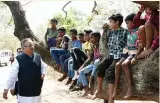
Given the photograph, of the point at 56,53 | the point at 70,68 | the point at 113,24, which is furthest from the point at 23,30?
the point at 113,24

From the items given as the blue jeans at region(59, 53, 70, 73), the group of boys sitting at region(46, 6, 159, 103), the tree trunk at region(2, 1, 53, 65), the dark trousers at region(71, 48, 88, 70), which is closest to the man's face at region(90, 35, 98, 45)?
the group of boys sitting at region(46, 6, 159, 103)

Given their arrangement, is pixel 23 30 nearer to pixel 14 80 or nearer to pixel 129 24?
pixel 14 80

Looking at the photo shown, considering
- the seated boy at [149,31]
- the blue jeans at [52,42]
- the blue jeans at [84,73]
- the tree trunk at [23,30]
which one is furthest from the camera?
the blue jeans at [52,42]

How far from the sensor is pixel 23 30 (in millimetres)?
9086

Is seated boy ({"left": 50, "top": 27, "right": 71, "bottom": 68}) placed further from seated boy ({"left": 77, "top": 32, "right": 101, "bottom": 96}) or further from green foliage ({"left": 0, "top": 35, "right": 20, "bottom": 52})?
green foliage ({"left": 0, "top": 35, "right": 20, "bottom": 52})

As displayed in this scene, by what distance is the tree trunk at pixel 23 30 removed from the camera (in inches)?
352

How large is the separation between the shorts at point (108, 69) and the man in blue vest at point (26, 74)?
3.62 feet

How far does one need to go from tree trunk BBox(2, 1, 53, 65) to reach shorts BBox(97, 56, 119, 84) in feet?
9.80

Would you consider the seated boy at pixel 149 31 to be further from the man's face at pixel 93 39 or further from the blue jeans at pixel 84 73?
the blue jeans at pixel 84 73

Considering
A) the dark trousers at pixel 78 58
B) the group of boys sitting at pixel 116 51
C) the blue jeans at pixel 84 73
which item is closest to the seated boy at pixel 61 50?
the group of boys sitting at pixel 116 51

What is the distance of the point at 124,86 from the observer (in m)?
5.78

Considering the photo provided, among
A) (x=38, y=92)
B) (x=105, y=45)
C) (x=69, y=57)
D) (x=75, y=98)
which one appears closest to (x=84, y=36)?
(x=69, y=57)

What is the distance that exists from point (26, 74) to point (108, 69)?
1.41 m

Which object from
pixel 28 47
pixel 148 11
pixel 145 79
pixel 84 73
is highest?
pixel 148 11
